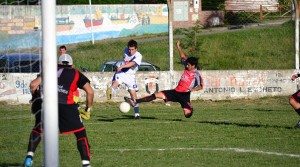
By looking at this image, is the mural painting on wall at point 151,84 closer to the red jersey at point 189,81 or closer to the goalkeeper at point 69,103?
the red jersey at point 189,81

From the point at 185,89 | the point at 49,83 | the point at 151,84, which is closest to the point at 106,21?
the point at 151,84

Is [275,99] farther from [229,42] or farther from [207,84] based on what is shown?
[229,42]

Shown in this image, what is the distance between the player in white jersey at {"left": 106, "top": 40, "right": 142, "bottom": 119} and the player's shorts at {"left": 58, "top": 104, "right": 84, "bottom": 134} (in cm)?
852

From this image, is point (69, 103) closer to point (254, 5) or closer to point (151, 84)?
point (151, 84)

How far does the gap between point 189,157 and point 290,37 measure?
20657mm

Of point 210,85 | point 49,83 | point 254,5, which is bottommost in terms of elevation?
point 210,85

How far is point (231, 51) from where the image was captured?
111 ft

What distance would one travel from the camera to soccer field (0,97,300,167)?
41.0ft

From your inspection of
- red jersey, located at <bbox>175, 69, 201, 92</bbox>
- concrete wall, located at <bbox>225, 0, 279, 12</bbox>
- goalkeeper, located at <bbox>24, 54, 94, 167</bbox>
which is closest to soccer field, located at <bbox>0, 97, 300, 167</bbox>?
red jersey, located at <bbox>175, 69, 201, 92</bbox>

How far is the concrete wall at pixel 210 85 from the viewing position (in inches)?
983

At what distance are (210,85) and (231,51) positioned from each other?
828 centimetres

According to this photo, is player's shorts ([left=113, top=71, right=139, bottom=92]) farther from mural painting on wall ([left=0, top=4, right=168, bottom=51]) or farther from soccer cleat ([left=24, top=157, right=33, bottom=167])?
mural painting on wall ([left=0, top=4, right=168, bottom=51])

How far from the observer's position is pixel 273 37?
3350 cm

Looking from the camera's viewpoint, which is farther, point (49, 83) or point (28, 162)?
point (28, 162)
